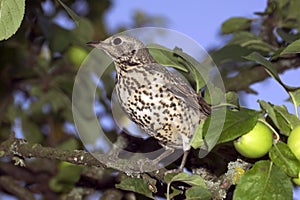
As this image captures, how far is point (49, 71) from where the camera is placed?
3205mm

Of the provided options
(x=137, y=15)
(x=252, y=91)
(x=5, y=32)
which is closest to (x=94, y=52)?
(x=252, y=91)

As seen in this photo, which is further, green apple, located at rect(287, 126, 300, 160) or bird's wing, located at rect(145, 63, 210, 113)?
bird's wing, located at rect(145, 63, 210, 113)

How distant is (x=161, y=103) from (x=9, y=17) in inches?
23.4

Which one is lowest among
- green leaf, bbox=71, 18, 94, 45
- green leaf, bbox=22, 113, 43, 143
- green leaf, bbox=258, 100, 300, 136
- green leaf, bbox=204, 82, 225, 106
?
green leaf, bbox=22, 113, 43, 143

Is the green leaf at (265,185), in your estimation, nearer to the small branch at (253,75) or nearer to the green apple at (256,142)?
the green apple at (256,142)

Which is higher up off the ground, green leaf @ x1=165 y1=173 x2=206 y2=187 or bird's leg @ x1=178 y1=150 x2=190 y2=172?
green leaf @ x1=165 y1=173 x2=206 y2=187

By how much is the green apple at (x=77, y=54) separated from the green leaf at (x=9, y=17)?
1.63m

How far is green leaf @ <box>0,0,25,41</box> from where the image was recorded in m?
1.55

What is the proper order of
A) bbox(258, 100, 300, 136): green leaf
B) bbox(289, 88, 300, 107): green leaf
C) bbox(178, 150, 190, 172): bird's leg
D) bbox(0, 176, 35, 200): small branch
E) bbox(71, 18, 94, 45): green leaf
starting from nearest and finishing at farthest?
1. bbox(258, 100, 300, 136): green leaf
2. bbox(289, 88, 300, 107): green leaf
3. bbox(178, 150, 190, 172): bird's leg
4. bbox(0, 176, 35, 200): small branch
5. bbox(71, 18, 94, 45): green leaf

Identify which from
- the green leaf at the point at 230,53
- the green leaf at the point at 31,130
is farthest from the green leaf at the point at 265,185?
the green leaf at the point at 31,130

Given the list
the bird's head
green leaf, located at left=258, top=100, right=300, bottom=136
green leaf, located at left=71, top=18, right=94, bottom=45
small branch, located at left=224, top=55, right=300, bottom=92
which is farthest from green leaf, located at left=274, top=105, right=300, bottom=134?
green leaf, located at left=71, top=18, right=94, bottom=45

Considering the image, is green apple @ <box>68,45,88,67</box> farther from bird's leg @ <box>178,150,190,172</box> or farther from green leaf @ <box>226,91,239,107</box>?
green leaf @ <box>226,91,239,107</box>

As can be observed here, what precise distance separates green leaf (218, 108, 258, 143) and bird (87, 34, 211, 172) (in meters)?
0.30

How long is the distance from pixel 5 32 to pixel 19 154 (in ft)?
1.41
